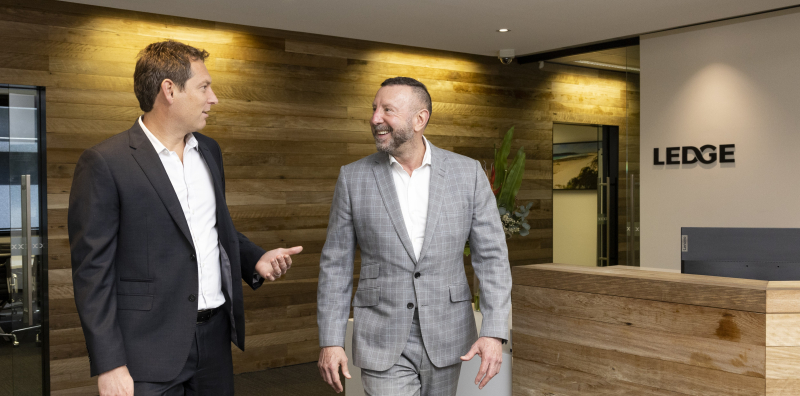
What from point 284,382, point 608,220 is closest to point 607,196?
point 608,220

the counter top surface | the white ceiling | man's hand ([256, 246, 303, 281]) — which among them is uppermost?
the white ceiling

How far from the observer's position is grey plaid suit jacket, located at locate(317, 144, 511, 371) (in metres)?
2.09

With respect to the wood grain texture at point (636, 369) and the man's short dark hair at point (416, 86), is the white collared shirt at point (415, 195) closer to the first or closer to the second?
the man's short dark hair at point (416, 86)

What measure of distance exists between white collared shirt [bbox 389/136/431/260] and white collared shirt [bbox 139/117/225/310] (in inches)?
23.2

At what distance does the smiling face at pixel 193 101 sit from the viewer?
1866mm

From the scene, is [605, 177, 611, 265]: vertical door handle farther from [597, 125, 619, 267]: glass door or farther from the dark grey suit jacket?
the dark grey suit jacket

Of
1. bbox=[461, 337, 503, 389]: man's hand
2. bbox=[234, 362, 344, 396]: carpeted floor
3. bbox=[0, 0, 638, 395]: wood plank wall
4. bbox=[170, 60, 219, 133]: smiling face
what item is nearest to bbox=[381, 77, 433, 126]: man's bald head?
bbox=[170, 60, 219, 133]: smiling face

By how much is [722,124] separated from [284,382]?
12.8 feet

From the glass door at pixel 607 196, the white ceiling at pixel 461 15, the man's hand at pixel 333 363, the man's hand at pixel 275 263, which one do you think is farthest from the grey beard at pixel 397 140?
the glass door at pixel 607 196

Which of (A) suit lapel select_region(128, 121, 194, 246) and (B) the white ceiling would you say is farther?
(B) the white ceiling

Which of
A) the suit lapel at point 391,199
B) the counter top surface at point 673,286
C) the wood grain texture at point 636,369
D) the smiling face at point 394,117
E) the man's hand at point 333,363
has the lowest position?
the wood grain texture at point 636,369

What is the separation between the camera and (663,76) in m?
5.58

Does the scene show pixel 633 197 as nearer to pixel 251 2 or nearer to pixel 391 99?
pixel 251 2

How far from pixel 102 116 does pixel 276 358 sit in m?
2.28
